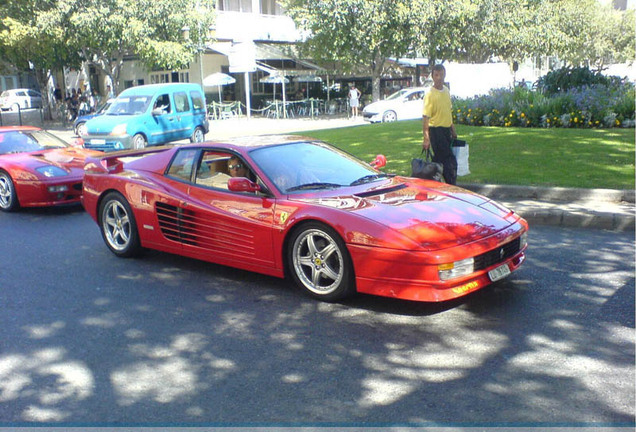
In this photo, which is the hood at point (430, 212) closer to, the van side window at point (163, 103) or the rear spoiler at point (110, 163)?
the rear spoiler at point (110, 163)

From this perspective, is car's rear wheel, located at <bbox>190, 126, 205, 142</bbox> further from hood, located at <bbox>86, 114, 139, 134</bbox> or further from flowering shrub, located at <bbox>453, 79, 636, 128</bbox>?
flowering shrub, located at <bbox>453, 79, 636, 128</bbox>

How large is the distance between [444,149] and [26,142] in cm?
704

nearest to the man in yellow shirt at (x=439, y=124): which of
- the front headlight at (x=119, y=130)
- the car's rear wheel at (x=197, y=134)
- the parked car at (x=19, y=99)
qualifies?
the front headlight at (x=119, y=130)

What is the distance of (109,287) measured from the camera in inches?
236

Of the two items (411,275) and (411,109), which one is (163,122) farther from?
(411,275)

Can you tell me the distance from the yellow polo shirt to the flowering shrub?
651 cm

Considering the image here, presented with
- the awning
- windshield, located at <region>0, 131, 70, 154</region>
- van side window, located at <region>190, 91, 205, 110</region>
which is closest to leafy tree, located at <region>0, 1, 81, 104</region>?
the awning

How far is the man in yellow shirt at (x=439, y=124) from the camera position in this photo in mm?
8523

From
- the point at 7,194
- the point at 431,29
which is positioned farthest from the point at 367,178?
the point at 431,29

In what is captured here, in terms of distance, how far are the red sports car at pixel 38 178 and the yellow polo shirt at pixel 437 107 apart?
5.24 m

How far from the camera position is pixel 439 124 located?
28.4ft

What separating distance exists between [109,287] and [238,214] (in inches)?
55.3

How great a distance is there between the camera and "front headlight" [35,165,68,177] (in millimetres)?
9664

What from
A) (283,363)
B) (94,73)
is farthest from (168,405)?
(94,73)
